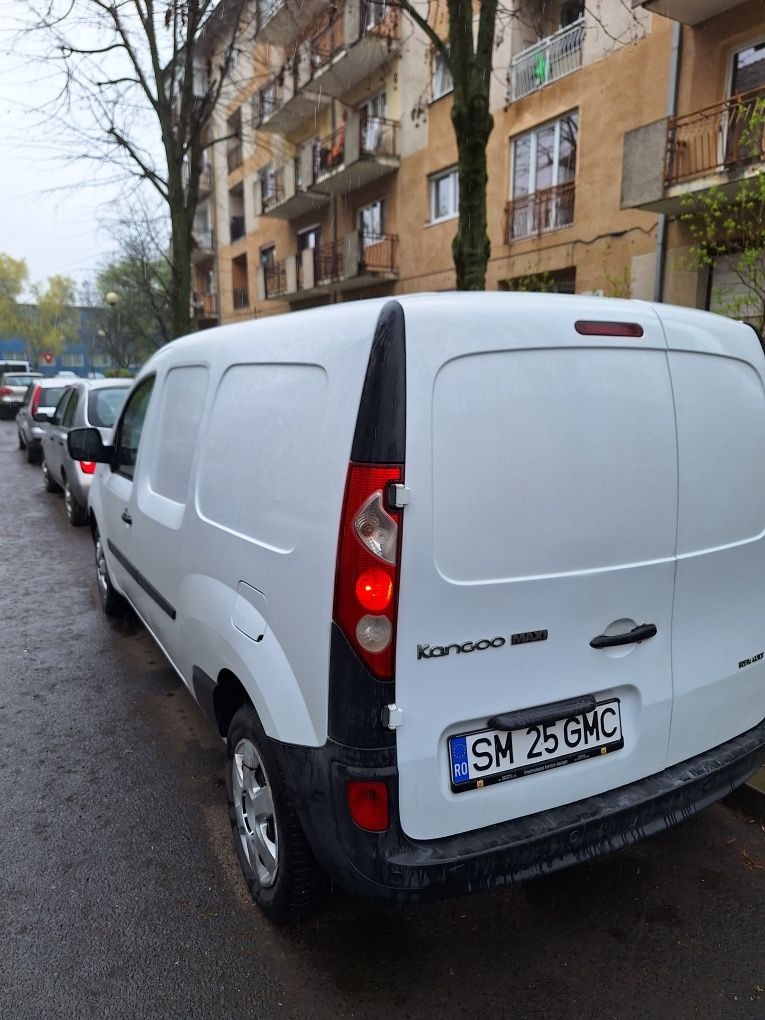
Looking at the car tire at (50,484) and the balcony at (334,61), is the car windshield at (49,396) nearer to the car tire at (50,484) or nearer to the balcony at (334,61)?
the car tire at (50,484)

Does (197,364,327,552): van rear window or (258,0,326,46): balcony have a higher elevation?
(258,0,326,46): balcony

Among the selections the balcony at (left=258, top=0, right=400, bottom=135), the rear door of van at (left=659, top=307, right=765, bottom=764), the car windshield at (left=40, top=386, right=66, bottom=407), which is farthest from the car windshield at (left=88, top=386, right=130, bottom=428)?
the balcony at (left=258, top=0, right=400, bottom=135)

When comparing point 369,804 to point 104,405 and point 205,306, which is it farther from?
point 205,306

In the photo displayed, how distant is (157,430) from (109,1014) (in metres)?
2.33

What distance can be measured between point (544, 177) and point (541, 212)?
70cm

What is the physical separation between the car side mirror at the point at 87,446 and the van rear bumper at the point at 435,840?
9.28 ft

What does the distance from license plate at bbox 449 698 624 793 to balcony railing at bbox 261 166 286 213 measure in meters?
23.2

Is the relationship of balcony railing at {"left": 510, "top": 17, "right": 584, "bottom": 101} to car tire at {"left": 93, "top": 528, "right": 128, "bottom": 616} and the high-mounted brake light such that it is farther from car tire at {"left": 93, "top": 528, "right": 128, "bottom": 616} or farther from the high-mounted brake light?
the high-mounted brake light

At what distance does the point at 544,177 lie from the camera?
44.8 ft

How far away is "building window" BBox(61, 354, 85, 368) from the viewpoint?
257 feet

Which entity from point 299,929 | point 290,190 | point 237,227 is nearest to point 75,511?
point 299,929

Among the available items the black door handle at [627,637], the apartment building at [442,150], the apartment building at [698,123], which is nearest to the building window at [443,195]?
the apartment building at [442,150]

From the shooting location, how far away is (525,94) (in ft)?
44.7

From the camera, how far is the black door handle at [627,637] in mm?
2002
